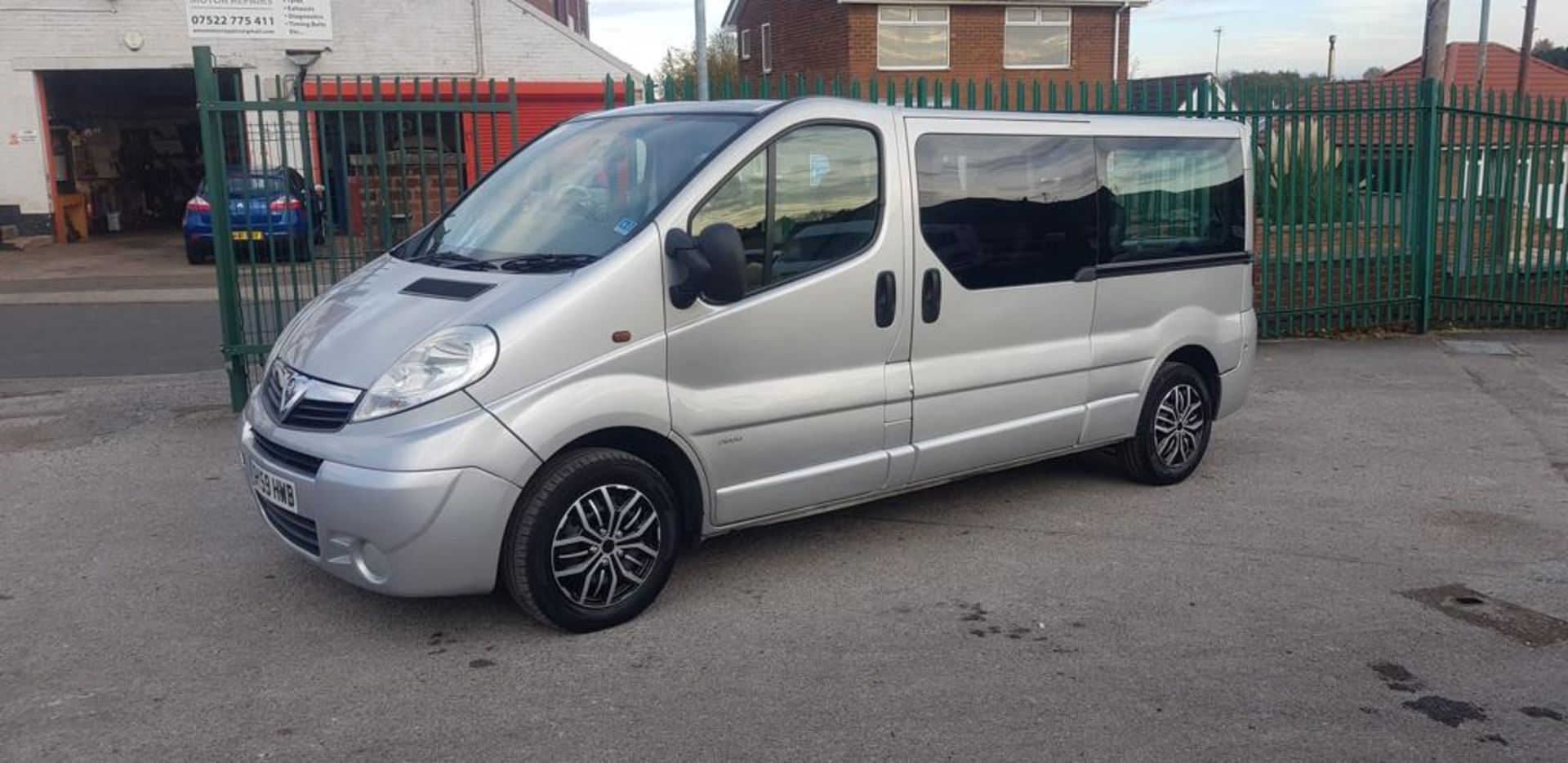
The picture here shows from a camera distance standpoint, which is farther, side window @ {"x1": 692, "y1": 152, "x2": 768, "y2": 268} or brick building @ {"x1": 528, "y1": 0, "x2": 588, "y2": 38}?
brick building @ {"x1": 528, "y1": 0, "x2": 588, "y2": 38}

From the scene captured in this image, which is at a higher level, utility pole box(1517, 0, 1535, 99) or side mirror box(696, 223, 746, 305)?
utility pole box(1517, 0, 1535, 99)

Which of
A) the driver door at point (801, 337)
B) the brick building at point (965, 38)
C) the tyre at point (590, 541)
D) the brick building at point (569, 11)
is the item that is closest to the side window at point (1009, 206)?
the driver door at point (801, 337)

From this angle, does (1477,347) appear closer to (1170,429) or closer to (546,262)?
(1170,429)

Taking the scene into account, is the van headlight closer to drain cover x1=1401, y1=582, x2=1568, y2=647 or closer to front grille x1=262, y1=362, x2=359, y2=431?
front grille x1=262, y1=362, x2=359, y2=431

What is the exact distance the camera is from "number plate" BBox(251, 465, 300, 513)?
15.0 feet

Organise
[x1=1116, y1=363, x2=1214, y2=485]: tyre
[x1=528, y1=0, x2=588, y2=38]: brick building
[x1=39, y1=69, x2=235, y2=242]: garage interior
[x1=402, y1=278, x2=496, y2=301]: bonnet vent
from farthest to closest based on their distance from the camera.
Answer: [x1=528, y1=0, x2=588, y2=38]: brick building, [x1=39, y1=69, x2=235, y2=242]: garage interior, [x1=1116, y1=363, x2=1214, y2=485]: tyre, [x1=402, y1=278, x2=496, y2=301]: bonnet vent

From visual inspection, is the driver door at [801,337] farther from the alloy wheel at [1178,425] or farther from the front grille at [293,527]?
the alloy wheel at [1178,425]

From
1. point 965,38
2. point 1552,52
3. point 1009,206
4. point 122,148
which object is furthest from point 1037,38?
point 1552,52

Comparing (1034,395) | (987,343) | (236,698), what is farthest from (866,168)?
(236,698)

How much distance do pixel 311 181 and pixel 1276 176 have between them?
7.93 metres

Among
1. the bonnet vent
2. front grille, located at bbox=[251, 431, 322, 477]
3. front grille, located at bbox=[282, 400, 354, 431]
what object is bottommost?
front grille, located at bbox=[251, 431, 322, 477]

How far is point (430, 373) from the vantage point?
4426 mm

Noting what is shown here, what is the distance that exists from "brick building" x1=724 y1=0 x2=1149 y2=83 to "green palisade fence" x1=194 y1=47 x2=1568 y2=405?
20.5 metres

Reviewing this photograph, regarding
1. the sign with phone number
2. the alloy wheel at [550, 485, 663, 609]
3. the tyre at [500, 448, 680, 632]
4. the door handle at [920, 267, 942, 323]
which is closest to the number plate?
the tyre at [500, 448, 680, 632]
